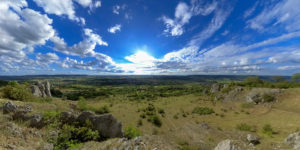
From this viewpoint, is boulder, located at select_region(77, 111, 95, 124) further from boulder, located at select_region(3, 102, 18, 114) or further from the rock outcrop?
the rock outcrop

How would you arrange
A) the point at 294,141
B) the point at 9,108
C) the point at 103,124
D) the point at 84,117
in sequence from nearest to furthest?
the point at 294,141, the point at 9,108, the point at 84,117, the point at 103,124

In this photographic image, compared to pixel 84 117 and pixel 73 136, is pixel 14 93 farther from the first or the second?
pixel 73 136

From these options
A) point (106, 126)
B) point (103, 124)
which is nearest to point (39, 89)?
point (103, 124)

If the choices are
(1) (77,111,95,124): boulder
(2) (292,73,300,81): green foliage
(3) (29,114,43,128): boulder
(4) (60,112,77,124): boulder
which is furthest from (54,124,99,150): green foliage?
(2) (292,73,300,81): green foliage

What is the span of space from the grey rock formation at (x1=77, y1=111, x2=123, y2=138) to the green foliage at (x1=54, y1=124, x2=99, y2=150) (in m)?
0.72

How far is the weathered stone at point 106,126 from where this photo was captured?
9500mm

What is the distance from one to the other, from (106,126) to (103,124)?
32cm

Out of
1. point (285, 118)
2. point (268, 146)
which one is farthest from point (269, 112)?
point (268, 146)

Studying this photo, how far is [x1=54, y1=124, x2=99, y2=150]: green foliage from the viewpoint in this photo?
7078 millimetres

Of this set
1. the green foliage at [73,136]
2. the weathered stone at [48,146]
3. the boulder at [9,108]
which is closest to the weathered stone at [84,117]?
the green foliage at [73,136]

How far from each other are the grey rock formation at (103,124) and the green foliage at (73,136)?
2.36 ft

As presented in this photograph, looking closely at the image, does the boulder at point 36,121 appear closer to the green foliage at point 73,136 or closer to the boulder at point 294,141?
the green foliage at point 73,136

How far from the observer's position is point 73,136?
26.6 ft

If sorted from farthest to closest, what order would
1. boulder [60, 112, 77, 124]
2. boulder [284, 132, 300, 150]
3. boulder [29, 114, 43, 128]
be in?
boulder [60, 112, 77, 124] → boulder [284, 132, 300, 150] → boulder [29, 114, 43, 128]
